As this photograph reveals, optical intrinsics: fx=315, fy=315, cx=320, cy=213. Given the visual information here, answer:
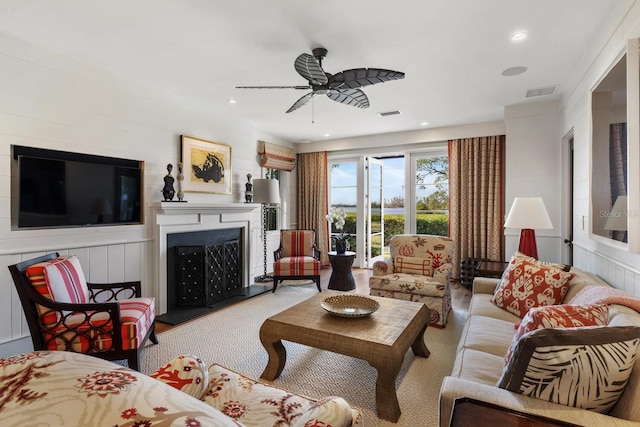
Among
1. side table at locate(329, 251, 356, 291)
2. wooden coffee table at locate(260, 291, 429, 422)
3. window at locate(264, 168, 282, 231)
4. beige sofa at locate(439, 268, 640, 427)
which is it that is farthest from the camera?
window at locate(264, 168, 282, 231)

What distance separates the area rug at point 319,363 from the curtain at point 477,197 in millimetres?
1875

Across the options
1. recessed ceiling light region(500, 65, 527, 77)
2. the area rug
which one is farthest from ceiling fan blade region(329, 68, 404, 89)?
the area rug

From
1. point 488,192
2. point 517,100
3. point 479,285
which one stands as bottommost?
point 479,285

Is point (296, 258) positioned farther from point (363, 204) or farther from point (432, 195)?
point (432, 195)

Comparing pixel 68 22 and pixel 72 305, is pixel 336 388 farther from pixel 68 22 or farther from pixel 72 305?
pixel 68 22

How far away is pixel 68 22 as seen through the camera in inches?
92.4

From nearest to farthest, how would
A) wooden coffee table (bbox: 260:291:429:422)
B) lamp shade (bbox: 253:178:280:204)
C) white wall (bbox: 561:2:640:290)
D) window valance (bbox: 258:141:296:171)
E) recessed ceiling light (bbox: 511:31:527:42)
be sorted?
wooden coffee table (bbox: 260:291:429:422)
white wall (bbox: 561:2:640:290)
recessed ceiling light (bbox: 511:31:527:42)
lamp shade (bbox: 253:178:280:204)
window valance (bbox: 258:141:296:171)

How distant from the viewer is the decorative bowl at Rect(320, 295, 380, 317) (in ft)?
7.30

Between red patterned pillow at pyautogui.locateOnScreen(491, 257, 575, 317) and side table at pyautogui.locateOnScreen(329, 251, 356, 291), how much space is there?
234cm

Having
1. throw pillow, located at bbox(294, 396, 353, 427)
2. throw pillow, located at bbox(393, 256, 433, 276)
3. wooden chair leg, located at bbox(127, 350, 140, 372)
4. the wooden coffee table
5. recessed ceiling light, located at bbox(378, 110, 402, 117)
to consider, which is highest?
recessed ceiling light, located at bbox(378, 110, 402, 117)

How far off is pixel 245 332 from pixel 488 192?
415 cm

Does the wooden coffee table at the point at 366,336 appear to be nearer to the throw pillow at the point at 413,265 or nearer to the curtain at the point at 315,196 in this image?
the throw pillow at the point at 413,265

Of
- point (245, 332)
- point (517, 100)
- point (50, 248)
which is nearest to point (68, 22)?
point (50, 248)

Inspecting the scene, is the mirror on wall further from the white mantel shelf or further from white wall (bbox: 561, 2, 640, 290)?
the white mantel shelf
